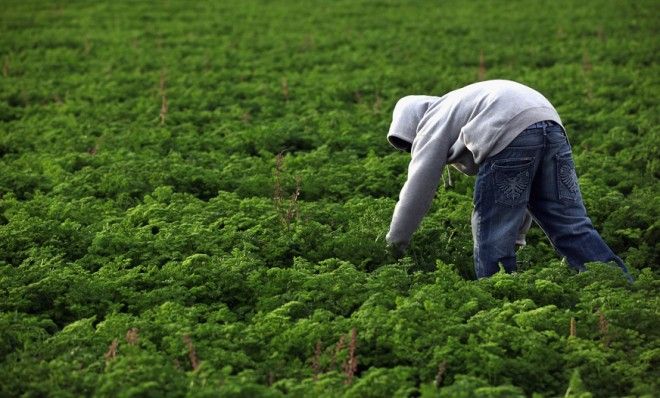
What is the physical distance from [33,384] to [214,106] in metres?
6.87

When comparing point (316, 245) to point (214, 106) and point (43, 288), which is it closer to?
point (43, 288)

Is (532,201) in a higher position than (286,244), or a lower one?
higher

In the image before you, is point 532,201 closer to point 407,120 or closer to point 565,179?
point 565,179

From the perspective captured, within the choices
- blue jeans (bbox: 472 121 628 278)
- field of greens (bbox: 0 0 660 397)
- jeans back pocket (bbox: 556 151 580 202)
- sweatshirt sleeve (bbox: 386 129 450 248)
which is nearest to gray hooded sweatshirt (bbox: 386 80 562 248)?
sweatshirt sleeve (bbox: 386 129 450 248)

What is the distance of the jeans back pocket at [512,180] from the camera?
5516mm

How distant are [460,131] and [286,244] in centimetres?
157

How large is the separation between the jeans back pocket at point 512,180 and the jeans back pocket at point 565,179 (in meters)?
0.24

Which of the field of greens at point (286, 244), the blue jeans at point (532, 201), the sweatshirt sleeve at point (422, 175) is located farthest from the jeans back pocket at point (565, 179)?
the sweatshirt sleeve at point (422, 175)

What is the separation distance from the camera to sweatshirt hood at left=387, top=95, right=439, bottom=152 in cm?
582

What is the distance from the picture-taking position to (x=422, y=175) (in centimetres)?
559

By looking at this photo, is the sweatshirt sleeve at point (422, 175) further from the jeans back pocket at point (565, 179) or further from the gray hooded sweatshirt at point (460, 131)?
the jeans back pocket at point (565, 179)

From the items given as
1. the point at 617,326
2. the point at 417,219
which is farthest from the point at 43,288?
the point at 617,326

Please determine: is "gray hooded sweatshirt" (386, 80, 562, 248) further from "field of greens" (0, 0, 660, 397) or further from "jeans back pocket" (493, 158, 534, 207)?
"field of greens" (0, 0, 660, 397)

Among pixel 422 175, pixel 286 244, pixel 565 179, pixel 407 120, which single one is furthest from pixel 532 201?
pixel 286 244
